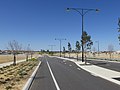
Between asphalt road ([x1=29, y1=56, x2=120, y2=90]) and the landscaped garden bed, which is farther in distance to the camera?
the landscaped garden bed

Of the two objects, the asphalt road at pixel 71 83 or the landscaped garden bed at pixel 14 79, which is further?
the landscaped garden bed at pixel 14 79

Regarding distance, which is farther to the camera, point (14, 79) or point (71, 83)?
point (14, 79)

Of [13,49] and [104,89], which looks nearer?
[104,89]

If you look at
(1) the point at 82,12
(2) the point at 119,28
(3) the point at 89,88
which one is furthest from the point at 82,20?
(3) the point at 89,88

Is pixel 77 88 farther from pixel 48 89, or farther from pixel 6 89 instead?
pixel 6 89

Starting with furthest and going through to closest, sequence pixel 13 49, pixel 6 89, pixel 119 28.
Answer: pixel 119 28
pixel 13 49
pixel 6 89

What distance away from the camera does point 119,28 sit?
168 feet

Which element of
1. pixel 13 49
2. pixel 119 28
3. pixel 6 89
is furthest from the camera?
pixel 119 28

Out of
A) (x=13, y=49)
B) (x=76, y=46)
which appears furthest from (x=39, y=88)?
(x=76, y=46)

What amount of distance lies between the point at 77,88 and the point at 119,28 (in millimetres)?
40450

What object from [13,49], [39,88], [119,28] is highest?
[119,28]

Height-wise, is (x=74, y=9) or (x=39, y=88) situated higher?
(x=74, y=9)

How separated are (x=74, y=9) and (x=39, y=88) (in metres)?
27.7

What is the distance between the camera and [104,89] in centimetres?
1218
